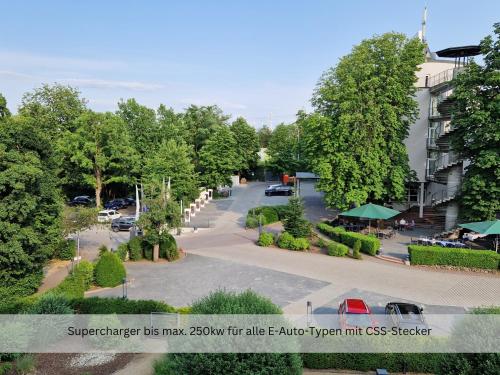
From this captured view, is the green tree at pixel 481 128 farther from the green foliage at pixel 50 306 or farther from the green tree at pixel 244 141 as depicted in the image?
the green tree at pixel 244 141

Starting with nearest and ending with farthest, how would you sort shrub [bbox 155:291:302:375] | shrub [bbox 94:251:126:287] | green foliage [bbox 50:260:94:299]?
shrub [bbox 155:291:302:375]
green foliage [bbox 50:260:94:299]
shrub [bbox 94:251:126:287]

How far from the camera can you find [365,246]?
26.3 m

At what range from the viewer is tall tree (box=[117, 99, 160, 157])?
173ft

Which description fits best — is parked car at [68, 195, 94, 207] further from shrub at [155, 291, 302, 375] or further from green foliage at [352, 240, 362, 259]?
shrub at [155, 291, 302, 375]

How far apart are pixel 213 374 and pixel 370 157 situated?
26.1m

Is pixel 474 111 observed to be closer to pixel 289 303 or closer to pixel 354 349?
pixel 289 303

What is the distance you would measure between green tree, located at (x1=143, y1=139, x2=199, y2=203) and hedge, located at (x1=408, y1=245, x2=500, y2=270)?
87.1ft

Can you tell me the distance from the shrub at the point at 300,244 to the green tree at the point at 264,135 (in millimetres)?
76616

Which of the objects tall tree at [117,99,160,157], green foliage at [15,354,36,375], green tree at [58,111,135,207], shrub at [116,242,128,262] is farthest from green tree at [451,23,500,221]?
tall tree at [117,99,160,157]

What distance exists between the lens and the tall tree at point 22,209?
17.7 meters

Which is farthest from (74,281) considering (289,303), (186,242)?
(186,242)

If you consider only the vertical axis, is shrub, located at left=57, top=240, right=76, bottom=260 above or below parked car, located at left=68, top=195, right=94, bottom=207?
below

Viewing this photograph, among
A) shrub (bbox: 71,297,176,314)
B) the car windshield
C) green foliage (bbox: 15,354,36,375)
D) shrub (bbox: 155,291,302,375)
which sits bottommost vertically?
green foliage (bbox: 15,354,36,375)

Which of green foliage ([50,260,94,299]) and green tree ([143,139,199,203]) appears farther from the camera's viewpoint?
green tree ([143,139,199,203])
